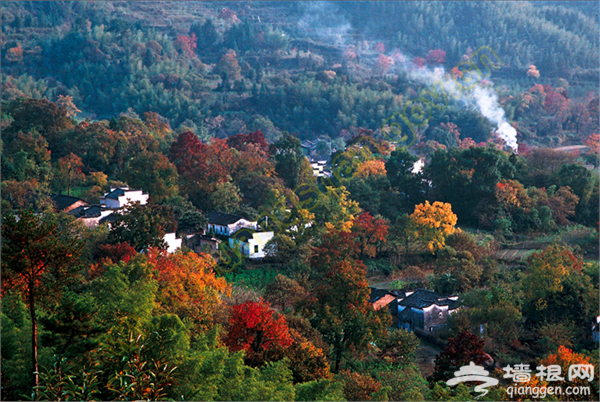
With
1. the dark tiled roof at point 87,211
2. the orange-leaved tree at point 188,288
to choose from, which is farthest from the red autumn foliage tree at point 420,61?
the orange-leaved tree at point 188,288

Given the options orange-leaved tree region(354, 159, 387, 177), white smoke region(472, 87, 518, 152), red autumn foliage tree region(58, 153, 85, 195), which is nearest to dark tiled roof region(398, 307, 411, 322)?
orange-leaved tree region(354, 159, 387, 177)

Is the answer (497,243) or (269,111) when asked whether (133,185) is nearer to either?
(497,243)

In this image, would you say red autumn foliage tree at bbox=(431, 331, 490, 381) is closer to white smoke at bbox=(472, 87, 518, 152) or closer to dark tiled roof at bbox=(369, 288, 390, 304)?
dark tiled roof at bbox=(369, 288, 390, 304)

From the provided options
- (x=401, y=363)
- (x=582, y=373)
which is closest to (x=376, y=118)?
(x=401, y=363)

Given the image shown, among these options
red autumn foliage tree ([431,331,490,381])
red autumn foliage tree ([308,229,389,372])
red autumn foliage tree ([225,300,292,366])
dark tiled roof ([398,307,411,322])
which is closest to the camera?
red autumn foliage tree ([431,331,490,381])

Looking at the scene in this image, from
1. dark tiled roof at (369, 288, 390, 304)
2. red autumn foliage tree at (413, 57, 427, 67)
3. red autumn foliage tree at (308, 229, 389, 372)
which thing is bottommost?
red autumn foliage tree at (413, 57, 427, 67)

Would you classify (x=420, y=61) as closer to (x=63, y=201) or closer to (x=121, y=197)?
(x=121, y=197)
